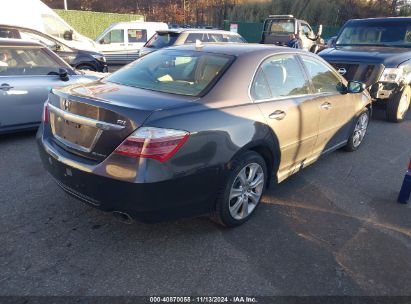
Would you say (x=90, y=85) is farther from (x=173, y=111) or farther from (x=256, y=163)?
(x=256, y=163)

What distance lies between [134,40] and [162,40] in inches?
205

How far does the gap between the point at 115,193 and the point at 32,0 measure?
1185 centimetres

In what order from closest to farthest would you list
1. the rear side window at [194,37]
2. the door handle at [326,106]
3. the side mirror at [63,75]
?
the door handle at [326,106], the side mirror at [63,75], the rear side window at [194,37]

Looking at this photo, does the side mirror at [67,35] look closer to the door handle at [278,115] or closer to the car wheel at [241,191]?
the door handle at [278,115]

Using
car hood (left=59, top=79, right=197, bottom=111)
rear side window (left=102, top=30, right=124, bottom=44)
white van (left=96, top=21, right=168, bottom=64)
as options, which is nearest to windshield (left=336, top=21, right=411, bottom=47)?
car hood (left=59, top=79, right=197, bottom=111)

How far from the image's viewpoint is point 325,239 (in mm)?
3213

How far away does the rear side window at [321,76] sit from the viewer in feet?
13.8

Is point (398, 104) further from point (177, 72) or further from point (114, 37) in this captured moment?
point (114, 37)

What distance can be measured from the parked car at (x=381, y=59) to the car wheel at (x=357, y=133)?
6.05 ft

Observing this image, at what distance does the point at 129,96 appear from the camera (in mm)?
2891

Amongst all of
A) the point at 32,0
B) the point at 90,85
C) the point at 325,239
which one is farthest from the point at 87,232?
the point at 32,0

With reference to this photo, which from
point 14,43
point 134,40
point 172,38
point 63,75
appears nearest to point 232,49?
point 63,75

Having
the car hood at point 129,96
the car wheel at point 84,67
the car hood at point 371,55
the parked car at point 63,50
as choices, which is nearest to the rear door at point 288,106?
the car hood at point 129,96

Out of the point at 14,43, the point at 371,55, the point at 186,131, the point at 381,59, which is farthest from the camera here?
the point at 371,55
